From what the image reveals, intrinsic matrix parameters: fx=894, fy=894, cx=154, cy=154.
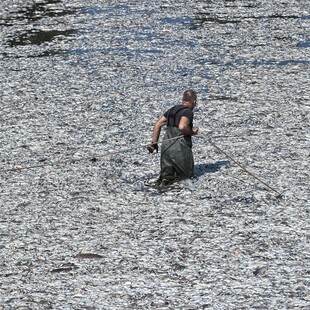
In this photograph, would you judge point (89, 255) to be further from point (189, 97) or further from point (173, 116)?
point (189, 97)

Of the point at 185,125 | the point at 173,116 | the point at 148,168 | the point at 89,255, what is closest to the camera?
the point at 89,255

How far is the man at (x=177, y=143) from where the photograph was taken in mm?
15820

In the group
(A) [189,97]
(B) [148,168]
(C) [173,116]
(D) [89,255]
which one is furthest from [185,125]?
(D) [89,255]

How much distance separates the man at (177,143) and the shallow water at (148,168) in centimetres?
28

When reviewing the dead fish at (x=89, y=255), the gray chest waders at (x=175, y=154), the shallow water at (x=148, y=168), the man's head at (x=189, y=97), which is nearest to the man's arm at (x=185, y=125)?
the gray chest waders at (x=175, y=154)

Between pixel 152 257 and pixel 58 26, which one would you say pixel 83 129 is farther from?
pixel 58 26

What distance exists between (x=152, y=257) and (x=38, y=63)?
1557 centimetres

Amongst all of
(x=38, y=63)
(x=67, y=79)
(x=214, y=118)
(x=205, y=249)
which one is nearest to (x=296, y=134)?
(x=214, y=118)

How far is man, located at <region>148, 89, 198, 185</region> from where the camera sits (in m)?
15.8

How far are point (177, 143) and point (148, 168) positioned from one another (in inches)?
67.5

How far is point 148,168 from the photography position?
57.5 ft

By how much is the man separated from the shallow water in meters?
0.28

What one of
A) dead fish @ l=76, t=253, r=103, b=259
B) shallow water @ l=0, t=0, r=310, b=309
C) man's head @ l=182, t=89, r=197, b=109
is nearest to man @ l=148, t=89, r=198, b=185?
man's head @ l=182, t=89, r=197, b=109

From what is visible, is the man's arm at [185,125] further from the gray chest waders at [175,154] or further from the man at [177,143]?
the gray chest waders at [175,154]
